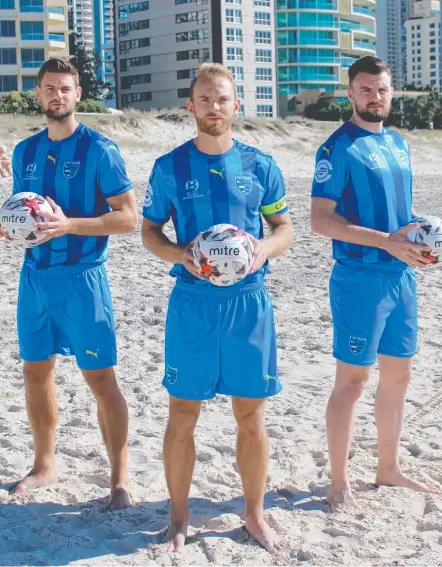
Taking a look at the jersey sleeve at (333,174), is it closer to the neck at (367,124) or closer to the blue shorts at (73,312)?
the neck at (367,124)

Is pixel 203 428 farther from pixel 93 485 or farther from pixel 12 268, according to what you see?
pixel 12 268

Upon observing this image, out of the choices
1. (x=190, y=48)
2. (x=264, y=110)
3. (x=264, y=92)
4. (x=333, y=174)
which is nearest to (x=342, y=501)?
(x=333, y=174)

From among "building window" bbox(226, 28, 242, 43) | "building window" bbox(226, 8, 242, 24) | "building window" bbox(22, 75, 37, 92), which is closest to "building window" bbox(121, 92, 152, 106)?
"building window" bbox(226, 28, 242, 43)

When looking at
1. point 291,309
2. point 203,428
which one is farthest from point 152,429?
point 291,309

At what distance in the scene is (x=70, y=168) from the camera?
4.03 m

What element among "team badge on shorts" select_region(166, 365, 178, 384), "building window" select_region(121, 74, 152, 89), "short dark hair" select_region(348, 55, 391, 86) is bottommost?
"team badge on shorts" select_region(166, 365, 178, 384)

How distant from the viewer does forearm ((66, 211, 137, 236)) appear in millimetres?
3900

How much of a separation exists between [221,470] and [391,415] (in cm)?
101

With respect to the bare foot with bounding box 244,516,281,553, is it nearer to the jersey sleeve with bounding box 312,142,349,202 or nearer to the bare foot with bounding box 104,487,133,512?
the bare foot with bounding box 104,487,133,512

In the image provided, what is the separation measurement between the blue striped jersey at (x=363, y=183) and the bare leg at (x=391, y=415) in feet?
1.84

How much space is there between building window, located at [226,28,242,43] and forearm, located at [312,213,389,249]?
88373 millimetres

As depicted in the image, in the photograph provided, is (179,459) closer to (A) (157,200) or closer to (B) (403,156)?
(A) (157,200)

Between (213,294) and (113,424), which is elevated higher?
(213,294)

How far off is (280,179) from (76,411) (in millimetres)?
2679
